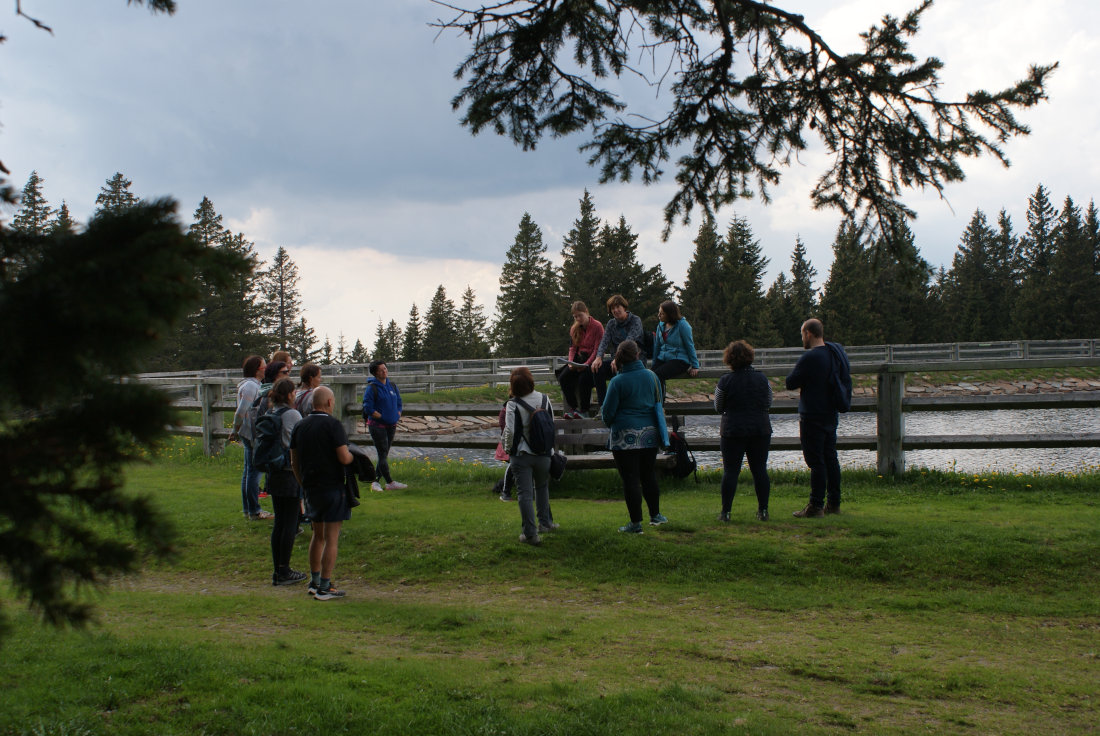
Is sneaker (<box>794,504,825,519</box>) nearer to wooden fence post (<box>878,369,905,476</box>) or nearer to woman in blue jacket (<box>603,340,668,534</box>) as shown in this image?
woman in blue jacket (<box>603,340,668,534</box>)

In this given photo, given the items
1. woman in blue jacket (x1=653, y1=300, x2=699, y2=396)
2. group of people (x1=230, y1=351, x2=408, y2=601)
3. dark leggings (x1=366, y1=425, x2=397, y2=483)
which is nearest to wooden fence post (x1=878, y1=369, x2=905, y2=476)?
woman in blue jacket (x1=653, y1=300, x2=699, y2=396)

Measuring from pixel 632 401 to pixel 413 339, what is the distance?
213 feet

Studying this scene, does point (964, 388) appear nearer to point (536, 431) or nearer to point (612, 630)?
point (536, 431)

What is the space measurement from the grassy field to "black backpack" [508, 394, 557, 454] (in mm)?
902

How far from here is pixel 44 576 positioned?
170 cm

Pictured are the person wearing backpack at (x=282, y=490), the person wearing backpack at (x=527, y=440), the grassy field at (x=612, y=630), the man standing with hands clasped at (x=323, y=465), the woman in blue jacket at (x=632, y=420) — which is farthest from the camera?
the woman in blue jacket at (x=632, y=420)

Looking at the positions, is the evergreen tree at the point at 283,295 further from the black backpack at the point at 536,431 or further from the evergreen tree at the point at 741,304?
the black backpack at the point at 536,431

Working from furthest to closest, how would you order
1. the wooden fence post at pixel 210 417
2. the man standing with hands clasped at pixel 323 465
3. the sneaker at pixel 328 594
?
the wooden fence post at pixel 210 417 → the sneaker at pixel 328 594 → the man standing with hands clasped at pixel 323 465

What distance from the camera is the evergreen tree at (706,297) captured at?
2352 inches

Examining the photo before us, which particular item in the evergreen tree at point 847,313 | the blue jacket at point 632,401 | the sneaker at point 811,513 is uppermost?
the evergreen tree at point 847,313

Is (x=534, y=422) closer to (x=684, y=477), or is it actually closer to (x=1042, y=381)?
(x=684, y=477)

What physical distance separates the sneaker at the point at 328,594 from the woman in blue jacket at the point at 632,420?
9.11 ft

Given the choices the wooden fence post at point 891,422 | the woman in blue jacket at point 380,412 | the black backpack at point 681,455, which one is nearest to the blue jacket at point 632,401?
the black backpack at point 681,455

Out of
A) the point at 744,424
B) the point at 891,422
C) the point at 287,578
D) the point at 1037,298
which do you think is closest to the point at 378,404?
the point at 287,578
